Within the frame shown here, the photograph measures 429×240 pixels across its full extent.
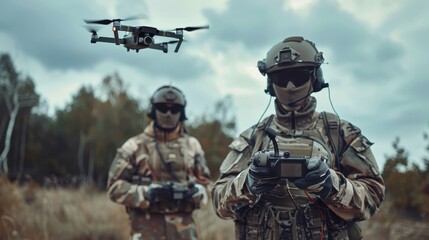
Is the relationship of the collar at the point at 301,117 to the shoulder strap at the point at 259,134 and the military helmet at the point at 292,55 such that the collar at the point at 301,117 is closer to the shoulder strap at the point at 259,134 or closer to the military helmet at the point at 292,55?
the shoulder strap at the point at 259,134

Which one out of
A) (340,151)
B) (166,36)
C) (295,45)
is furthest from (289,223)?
(166,36)

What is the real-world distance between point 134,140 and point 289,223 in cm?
372

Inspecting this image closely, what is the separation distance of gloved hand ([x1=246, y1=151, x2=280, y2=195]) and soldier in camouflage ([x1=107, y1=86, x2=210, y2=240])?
9.99 ft

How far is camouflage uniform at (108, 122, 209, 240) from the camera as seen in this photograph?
6.71m

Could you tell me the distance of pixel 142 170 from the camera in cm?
696

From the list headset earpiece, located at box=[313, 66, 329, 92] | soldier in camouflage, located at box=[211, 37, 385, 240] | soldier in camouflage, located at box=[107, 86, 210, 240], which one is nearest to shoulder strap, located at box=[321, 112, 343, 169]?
soldier in camouflage, located at box=[211, 37, 385, 240]

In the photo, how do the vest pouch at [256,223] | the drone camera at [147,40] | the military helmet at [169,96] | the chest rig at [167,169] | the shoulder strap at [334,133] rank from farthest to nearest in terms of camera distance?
the military helmet at [169,96] → the chest rig at [167,169] → the shoulder strap at [334,133] → the vest pouch at [256,223] → the drone camera at [147,40]

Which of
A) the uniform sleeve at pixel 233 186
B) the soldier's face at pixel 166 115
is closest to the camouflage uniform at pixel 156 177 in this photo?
the soldier's face at pixel 166 115

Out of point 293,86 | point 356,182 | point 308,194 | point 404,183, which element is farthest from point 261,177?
point 404,183

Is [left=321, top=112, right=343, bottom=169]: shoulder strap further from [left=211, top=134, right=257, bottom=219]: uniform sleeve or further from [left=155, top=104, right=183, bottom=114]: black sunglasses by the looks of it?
[left=155, top=104, right=183, bottom=114]: black sunglasses

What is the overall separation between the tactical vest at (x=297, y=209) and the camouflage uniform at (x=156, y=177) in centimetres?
282

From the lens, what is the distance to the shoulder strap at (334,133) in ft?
13.1

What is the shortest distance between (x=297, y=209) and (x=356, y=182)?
0.44 metres

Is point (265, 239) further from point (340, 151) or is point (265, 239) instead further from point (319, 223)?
point (340, 151)
